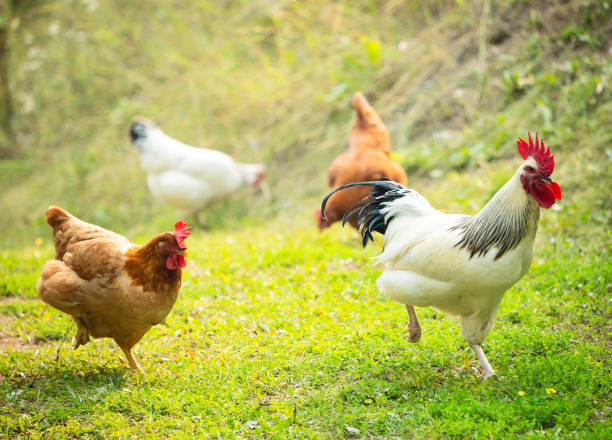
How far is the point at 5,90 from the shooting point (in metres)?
12.7

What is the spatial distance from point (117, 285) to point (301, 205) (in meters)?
5.45

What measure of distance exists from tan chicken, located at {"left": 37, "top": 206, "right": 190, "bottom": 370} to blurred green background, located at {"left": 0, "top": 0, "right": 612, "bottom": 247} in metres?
4.02

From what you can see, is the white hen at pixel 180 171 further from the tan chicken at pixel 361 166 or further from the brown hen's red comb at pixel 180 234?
the brown hen's red comb at pixel 180 234

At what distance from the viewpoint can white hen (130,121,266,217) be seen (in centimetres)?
815

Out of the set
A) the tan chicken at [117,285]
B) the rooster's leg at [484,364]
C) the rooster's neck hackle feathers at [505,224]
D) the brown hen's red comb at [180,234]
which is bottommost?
the rooster's leg at [484,364]

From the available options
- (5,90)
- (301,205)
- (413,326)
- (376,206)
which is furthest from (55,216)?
(5,90)

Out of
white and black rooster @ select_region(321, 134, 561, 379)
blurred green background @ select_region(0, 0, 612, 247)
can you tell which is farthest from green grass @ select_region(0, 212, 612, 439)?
blurred green background @ select_region(0, 0, 612, 247)

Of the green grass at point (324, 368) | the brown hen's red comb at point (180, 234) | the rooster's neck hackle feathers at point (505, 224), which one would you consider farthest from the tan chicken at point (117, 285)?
the rooster's neck hackle feathers at point (505, 224)

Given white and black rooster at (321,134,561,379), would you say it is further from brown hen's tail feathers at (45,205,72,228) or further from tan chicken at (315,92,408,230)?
brown hen's tail feathers at (45,205,72,228)

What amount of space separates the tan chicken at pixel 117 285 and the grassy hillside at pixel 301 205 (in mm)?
413

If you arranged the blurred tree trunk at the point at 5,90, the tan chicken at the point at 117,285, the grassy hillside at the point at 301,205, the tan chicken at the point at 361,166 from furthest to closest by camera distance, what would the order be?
the blurred tree trunk at the point at 5,90, the tan chicken at the point at 361,166, the tan chicken at the point at 117,285, the grassy hillside at the point at 301,205

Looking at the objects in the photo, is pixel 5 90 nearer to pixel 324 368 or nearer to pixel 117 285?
pixel 117 285

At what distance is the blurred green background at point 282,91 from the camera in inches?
307

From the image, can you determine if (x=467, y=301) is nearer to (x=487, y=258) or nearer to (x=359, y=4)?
(x=487, y=258)
